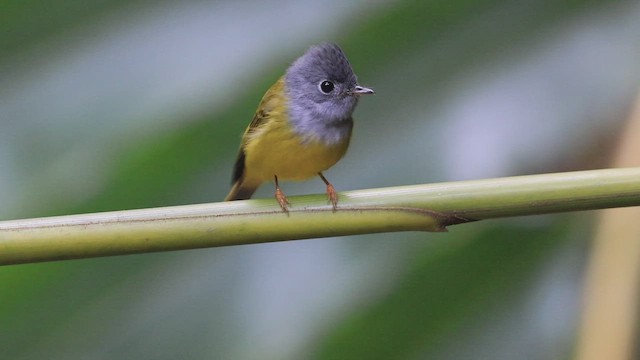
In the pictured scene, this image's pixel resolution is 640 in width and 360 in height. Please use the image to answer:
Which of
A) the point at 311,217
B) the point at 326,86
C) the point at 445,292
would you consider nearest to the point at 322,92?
the point at 326,86

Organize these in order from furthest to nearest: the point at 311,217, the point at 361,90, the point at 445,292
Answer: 1. the point at 361,90
2. the point at 445,292
3. the point at 311,217

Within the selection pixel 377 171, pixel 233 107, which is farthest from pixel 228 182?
pixel 377 171

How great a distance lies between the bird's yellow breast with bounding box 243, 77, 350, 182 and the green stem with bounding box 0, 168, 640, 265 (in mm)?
570

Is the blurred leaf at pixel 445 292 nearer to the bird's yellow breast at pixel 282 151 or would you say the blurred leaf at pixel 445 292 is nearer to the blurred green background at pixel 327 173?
the blurred green background at pixel 327 173

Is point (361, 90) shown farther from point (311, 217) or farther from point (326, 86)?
point (311, 217)

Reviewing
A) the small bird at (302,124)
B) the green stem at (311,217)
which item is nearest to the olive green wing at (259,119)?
the small bird at (302,124)

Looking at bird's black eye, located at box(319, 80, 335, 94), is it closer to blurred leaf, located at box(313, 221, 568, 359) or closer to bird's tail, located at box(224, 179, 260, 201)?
bird's tail, located at box(224, 179, 260, 201)

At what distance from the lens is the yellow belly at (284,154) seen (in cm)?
141

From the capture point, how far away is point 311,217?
0.81m

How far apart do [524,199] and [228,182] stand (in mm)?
631

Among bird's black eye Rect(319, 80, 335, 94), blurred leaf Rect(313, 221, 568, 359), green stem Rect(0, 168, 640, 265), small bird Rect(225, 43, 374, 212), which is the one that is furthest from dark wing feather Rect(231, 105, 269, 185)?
green stem Rect(0, 168, 640, 265)

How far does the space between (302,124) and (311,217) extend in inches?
27.8

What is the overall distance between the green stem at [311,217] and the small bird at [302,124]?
0.54 metres

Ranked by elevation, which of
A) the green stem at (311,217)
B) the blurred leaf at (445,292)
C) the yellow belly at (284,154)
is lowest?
the blurred leaf at (445,292)
